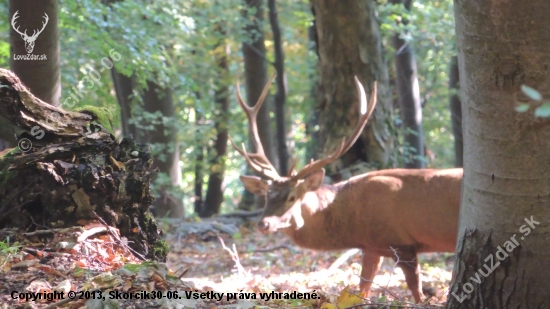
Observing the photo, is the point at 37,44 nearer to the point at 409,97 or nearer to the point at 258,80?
the point at 409,97

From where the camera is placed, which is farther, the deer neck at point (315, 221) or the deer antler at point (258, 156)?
the deer antler at point (258, 156)

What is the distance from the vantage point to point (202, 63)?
14.7m

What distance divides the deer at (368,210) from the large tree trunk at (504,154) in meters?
3.10

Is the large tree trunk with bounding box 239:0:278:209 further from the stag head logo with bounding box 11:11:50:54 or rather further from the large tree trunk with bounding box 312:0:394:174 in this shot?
the stag head logo with bounding box 11:11:50:54

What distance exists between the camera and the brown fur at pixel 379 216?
20.7ft

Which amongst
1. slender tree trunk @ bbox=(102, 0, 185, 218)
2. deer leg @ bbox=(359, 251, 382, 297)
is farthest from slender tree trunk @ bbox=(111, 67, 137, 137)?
deer leg @ bbox=(359, 251, 382, 297)

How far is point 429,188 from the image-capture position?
6.41 m

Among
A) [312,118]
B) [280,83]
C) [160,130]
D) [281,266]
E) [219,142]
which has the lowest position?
[281,266]

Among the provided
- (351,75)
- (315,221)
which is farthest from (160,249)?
(351,75)

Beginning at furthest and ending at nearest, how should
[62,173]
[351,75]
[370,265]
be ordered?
1. [351,75]
2. [370,265]
3. [62,173]

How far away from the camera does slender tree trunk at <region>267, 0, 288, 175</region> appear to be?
469 inches

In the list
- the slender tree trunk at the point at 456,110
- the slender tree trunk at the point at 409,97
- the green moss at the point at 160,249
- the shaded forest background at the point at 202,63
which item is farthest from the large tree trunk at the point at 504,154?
the slender tree trunk at the point at 456,110

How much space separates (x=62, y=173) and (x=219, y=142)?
43.6 ft

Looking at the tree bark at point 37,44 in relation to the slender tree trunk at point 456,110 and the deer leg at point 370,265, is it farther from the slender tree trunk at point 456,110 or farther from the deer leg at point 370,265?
the slender tree trunk at point 456,110
